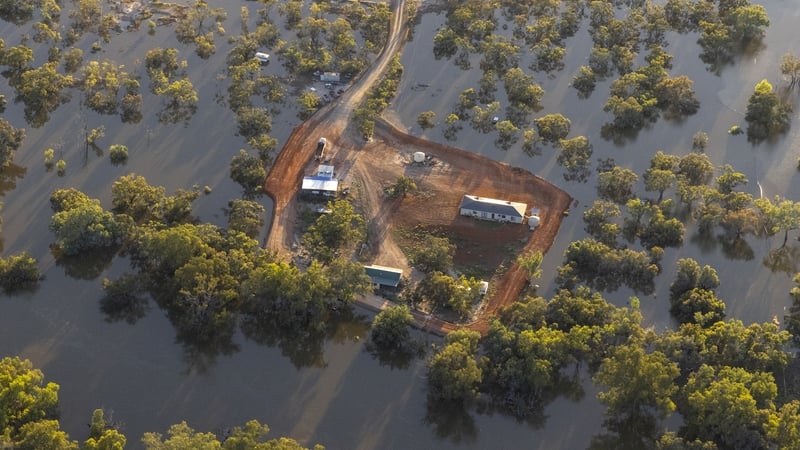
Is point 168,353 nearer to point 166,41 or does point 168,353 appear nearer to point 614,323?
point 614,323

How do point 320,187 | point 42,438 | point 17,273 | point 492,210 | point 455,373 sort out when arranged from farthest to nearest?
point 320,187, point 492,210, point 17,273, point 455,373, point 42,438

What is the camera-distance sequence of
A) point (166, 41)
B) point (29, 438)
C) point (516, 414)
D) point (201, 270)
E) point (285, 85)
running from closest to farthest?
point (29, 438) < point (516, 414) < point (201, 270) < point (285, 85) < point (166, 41)

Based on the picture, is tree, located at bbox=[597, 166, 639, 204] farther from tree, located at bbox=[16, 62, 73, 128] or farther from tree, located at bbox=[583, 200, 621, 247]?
tree, located at bbox=[16, 62, 73, 128]

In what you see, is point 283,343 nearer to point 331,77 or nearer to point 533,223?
point 533,223

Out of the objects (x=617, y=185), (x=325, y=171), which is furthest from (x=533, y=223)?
(x=325, y=171)

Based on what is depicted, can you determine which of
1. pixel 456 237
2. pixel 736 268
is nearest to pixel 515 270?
pixel 456 237

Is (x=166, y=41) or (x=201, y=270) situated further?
(x=166, y=41)
